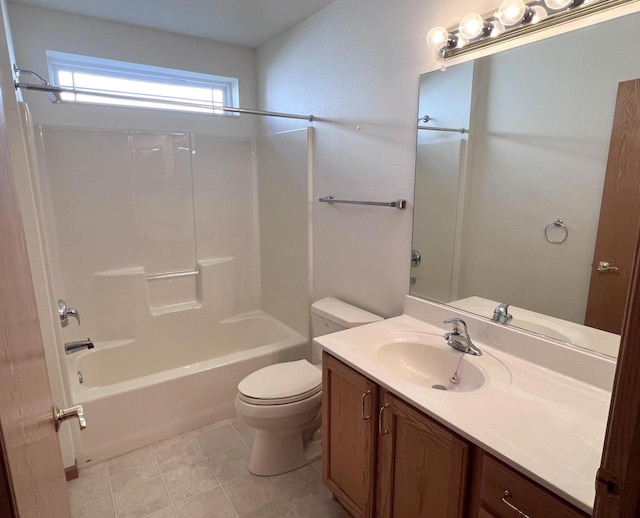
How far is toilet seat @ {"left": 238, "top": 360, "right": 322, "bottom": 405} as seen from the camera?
1.87 meters

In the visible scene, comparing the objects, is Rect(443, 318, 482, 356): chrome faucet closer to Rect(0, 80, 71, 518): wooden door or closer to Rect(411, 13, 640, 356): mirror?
Rect(411, 13, 640, 356): mirror

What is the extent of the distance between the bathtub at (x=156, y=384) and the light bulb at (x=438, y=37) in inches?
75.4

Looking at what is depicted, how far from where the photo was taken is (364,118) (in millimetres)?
2055

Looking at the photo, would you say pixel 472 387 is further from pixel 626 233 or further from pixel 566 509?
pixel 626 233

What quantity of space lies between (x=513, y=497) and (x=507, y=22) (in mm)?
1470

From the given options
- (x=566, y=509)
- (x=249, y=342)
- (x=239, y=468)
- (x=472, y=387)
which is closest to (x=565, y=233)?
(x=472, y=387)

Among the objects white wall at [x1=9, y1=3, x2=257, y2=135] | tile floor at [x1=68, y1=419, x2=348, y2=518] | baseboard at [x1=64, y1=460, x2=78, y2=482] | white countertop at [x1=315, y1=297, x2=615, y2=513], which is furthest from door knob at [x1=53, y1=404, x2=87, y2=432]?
white wall at [x1=9, y1=3, x2=257, y2=135]

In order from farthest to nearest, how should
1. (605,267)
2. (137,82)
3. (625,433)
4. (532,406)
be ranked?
(137,82)
(605,267)
(532,406)
(625,433)

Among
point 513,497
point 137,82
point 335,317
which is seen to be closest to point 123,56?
point 137,82

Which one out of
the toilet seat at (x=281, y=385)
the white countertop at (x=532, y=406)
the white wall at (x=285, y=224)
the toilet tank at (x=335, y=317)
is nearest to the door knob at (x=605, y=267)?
the white countertop at (x=532, y=406)

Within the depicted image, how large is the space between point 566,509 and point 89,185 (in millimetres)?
2870

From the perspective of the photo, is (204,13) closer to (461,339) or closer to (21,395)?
(461,339)

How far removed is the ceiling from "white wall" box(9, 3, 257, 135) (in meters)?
0.06

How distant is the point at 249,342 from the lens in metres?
3.20
